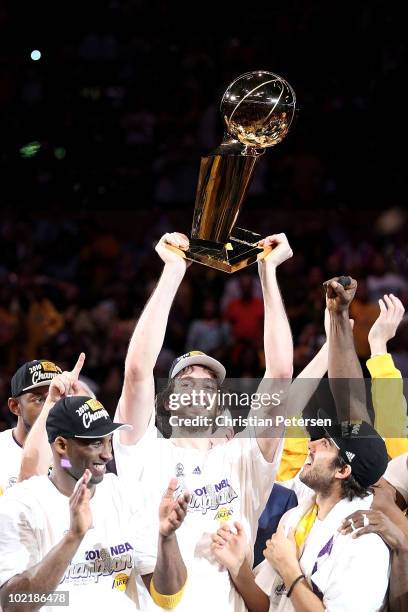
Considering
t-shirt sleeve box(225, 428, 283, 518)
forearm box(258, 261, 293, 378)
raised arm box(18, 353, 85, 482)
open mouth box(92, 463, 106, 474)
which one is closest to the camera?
open mouth box(92, 463, 106, 474)

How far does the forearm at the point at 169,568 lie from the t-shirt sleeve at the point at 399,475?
3.01 feet

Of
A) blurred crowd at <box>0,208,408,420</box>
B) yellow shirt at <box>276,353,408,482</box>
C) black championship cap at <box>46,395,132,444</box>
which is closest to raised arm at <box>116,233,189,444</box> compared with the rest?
black championship cap at <box>46,395,132,444</box>

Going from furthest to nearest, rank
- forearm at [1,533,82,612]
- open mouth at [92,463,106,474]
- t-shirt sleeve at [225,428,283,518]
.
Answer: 1. t-shirt sleeve at [225,428,283,518]
2. open mouth at [92,463,106,474]
3. forearm at [1,533,82,612]

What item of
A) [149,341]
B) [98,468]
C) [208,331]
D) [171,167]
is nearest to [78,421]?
[98,468]

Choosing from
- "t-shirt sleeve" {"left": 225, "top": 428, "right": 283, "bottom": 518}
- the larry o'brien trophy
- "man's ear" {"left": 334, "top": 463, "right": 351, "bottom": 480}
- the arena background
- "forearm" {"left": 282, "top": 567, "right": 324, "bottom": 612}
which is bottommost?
"forearm" {"left": 282, "top": 567, "right": 324, "bottom": 612}

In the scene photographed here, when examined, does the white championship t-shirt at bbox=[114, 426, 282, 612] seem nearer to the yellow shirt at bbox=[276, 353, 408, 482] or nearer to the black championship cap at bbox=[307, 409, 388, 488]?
the black championship cap at bbox=[307, 409, 388, 488]

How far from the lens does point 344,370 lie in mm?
4188

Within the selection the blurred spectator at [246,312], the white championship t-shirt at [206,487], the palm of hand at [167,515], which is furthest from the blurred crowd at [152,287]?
the palm of hand at [167,515]

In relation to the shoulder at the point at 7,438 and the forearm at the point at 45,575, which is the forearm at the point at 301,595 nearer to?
the forearm at the point at 45,575

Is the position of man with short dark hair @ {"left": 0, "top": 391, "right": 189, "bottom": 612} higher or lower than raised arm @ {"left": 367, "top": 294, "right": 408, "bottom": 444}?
lower

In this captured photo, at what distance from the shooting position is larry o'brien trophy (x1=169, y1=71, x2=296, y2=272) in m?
3.62

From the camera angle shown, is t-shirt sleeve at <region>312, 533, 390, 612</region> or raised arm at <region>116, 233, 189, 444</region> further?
raised arm at <region>116, 233, 189, 444</region>

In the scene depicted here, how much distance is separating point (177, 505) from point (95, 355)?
450cm

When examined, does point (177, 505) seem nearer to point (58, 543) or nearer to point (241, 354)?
point (58, 543)
